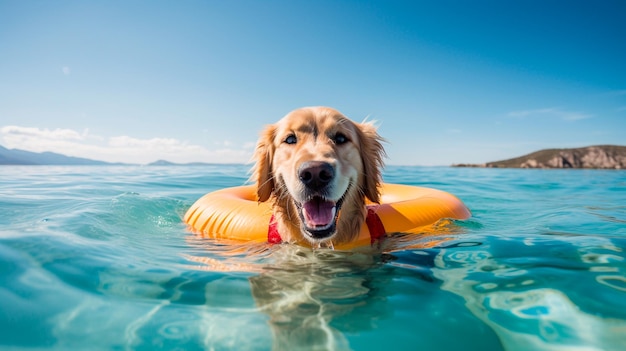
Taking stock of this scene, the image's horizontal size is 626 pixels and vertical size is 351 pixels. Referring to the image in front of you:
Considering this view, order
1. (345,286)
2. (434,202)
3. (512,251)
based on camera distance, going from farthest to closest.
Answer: (434,202), (512,251), (345,286)

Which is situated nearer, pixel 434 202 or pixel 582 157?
pixel 434 202

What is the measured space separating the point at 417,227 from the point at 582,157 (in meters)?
52.7

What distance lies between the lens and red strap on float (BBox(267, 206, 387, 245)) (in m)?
4.27

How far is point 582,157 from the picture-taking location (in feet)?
150

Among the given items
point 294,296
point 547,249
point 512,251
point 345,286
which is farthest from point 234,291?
point 547,249

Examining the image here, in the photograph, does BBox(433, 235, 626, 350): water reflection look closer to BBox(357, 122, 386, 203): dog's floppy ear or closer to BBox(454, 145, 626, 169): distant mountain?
BBox(357, 122, 386, 203): dog's floppy ear

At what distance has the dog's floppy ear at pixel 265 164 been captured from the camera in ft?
14.8

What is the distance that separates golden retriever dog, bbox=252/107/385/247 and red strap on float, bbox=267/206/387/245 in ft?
0.23

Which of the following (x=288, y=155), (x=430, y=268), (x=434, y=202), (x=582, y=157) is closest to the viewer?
(x=430, y=268)

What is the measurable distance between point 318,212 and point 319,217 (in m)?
0.05

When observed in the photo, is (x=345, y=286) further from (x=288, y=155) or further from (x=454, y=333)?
(x=288, y=155)

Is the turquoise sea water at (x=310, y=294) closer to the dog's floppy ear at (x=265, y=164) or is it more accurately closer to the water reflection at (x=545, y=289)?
the water reflection at (x=545, y=289)

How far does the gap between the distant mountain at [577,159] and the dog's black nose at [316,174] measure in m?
48.6

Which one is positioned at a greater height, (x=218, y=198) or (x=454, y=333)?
(x=218, y=198)
